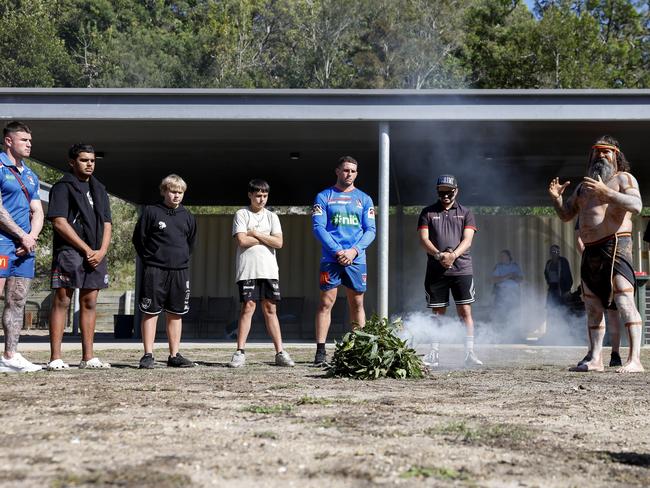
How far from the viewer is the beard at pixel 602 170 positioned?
23.0ft

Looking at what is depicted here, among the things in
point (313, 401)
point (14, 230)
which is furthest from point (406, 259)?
point (313, 401)

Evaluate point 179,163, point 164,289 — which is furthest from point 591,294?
point 179,163

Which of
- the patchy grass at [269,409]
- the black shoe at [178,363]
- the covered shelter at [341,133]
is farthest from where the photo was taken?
the covered shelter at [341,133]

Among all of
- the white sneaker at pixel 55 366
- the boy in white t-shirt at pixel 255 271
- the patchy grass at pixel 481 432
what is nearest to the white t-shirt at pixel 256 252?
the boy in white t-shirt at pixel 255 271

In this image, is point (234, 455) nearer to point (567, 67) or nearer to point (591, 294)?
point (591, 294)

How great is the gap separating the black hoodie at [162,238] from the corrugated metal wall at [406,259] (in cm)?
1043

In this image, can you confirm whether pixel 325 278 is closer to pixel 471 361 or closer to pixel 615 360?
pixel 471 361

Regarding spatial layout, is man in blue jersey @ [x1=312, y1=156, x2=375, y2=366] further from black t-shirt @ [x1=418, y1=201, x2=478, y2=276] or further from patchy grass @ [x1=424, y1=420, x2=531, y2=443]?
patchy grass @ [x1=424, y1=420, x2=531, y2=443]

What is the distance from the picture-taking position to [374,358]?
633 cm

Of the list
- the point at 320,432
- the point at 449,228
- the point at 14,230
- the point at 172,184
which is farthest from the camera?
the point at 449,228

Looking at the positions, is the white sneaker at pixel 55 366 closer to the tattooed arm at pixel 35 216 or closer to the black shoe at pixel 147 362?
the black shoe at pixel 147 362

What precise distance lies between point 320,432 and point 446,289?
4337 millimetres

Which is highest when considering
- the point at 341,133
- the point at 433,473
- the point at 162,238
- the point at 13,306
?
the point at 341,133

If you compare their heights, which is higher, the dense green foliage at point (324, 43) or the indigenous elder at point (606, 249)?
the dense green foliage at point (324, 43)
